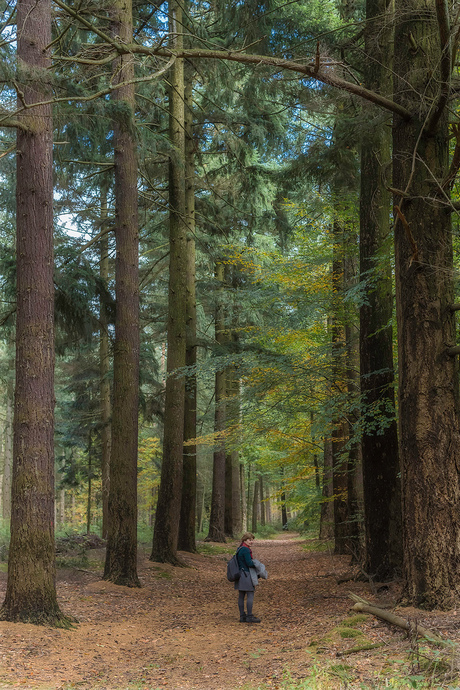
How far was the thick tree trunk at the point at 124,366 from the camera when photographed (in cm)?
997

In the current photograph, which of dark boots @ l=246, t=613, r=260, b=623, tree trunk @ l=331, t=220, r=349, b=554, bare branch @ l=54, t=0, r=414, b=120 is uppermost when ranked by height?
bare branch @ l=54, t=0, r=414, b=120

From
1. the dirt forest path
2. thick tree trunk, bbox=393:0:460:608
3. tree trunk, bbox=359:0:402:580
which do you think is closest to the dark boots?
the dirt forest path

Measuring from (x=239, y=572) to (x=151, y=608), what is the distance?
6.30ft

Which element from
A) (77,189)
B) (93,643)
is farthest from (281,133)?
(93,643)

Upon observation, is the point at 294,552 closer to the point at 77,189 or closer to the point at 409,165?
the point at 77,189

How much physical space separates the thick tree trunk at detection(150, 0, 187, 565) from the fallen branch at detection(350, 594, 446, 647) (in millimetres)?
6542

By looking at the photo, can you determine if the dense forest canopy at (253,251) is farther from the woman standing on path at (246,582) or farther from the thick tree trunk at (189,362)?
the woman standing on path at (246,582)

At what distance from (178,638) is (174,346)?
734cm

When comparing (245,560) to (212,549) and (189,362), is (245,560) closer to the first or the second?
(189,362)

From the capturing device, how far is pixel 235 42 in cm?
1247

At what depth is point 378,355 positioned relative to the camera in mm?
9133

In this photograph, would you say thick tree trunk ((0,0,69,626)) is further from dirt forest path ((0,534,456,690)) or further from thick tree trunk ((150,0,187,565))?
thick tree trunk ((150,0,187,565))

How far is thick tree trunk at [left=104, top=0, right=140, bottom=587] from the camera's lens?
9969 mm

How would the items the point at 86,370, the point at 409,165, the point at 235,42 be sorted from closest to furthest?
the point at 409,165 → the point at 235,42 → the point at 86,370
